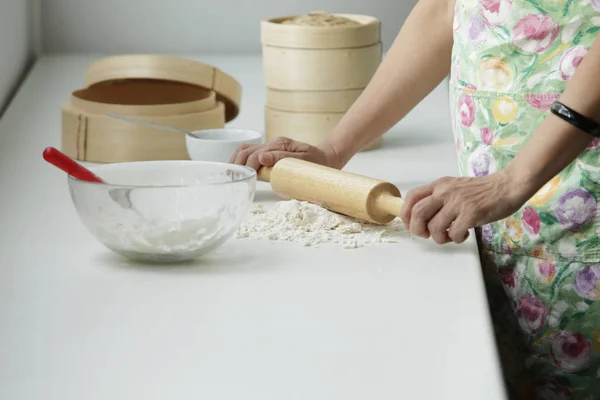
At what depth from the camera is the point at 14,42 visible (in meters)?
2.33

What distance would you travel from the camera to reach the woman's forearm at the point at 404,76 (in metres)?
1.45

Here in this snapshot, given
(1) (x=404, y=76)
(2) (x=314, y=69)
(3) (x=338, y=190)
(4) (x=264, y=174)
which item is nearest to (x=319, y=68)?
(2) (x=314, y=69)

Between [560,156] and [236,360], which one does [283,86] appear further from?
[236,360]

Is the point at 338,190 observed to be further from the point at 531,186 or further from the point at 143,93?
the point at 143,93

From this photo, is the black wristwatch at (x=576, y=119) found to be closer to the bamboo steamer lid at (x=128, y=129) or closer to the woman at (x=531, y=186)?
the woman at (x=531, y=186)

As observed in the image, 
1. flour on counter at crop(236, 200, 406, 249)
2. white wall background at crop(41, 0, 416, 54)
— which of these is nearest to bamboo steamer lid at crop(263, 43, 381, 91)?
flour on counter at crop(236, 200, 406, 249)

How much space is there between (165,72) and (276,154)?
0.43 meters

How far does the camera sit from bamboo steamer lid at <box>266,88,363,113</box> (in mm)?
1719

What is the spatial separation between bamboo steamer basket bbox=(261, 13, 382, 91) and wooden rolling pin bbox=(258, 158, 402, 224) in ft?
1.33

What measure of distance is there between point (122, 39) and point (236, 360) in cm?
218

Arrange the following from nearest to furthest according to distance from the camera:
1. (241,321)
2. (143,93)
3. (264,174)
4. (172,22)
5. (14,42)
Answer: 1. (241,321)
2. (264,174)
3. (143,93)
4. (14,42)
5. (172,22)

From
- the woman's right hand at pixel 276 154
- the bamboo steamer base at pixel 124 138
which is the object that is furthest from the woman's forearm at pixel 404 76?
the bamboo steamer base at pixel 124 138

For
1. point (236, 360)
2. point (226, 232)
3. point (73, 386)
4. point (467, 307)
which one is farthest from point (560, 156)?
point (73, 386)

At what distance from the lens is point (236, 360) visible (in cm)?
83
